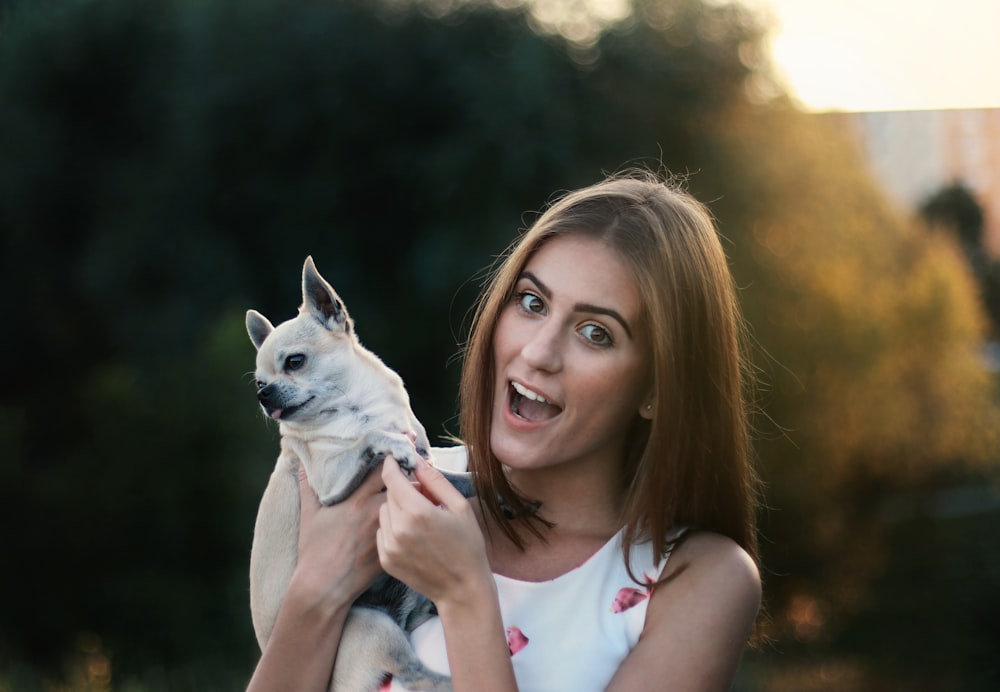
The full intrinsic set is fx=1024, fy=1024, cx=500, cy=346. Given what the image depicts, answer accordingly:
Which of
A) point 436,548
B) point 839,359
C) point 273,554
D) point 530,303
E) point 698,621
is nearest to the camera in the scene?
point 436,548

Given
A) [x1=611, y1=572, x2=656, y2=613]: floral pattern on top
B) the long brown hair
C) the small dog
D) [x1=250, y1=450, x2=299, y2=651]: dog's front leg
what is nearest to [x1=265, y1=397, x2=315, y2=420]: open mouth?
the small dog

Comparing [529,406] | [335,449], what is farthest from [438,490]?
[335,449]

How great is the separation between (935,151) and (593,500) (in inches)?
185

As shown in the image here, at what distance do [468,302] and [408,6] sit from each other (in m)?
2.44

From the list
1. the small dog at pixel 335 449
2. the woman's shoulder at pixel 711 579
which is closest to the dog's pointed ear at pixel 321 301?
the small dog at pixel 335 449

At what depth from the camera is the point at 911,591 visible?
309 inches

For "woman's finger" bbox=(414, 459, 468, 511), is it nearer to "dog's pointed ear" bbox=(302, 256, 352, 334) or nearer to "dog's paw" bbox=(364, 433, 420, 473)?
"dog's paw" bbox=(364, 433, 420, 473)


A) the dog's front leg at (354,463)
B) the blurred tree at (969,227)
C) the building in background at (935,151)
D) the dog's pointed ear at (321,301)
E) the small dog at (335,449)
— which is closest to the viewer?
the small dog at (335,449)

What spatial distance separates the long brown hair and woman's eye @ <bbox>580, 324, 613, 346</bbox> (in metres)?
0.08

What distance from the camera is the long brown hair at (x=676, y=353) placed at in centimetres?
188

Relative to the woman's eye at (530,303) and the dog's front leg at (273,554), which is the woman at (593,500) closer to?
the woman's eye at (530,303)

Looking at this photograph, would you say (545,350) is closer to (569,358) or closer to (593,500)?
(569,358)

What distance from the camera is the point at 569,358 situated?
1.86 m

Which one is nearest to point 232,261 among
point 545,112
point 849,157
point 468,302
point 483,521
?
point 468,302
